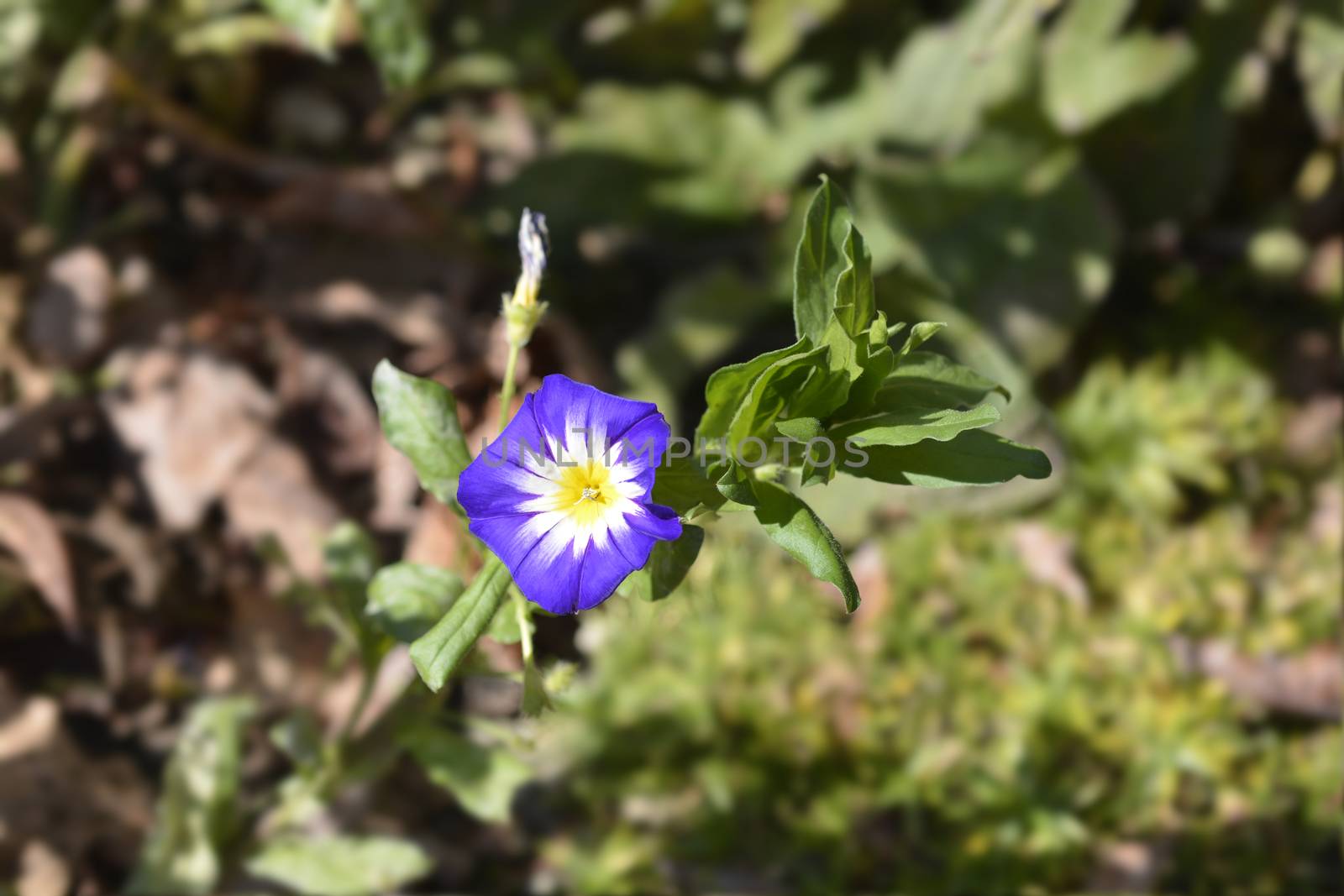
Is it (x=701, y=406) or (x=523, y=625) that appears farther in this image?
(x=701, y=406)

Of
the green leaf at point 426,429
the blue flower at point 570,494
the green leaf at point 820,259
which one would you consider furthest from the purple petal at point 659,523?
the green leaf at point 426,429

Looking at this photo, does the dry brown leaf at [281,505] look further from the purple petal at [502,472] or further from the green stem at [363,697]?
the purple petal at [502,472]

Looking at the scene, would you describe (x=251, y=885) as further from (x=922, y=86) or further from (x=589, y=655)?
(x=922, y=86)

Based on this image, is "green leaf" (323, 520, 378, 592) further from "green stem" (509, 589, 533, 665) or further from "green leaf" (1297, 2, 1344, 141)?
"green leaf" (1297, 2, 1344, 141)

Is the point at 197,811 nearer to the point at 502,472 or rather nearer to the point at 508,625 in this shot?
A: the point at 508,625

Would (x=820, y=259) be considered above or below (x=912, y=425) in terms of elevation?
above

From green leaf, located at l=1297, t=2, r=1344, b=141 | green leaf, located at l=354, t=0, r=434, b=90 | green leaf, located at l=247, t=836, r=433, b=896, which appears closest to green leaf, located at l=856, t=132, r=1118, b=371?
green leaf, located at l=1297, t=2, r=1344, b=141

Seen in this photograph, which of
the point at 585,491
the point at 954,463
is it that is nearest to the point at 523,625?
the point at 585,491
